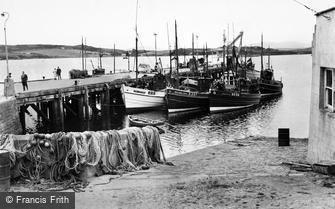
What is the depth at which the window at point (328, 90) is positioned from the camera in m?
11.8

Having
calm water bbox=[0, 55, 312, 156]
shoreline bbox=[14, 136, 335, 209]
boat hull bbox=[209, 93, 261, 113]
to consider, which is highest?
shoreline bbox=[14, 136, 335, 209]

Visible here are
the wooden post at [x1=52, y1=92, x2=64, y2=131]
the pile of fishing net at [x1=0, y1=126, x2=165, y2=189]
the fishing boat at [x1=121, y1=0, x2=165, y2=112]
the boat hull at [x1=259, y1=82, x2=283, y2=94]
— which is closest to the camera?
the pile of fishing net at [x1=0, y1=126, x2=165, y2=189]

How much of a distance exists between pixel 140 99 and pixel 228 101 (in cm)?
971

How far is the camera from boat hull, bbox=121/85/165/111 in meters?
46.5

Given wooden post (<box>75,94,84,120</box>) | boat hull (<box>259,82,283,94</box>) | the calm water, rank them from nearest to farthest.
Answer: the calm water, wooden post (<box>75,94,84,120</box>), boat hull (<box>259,82,283,94</box>)

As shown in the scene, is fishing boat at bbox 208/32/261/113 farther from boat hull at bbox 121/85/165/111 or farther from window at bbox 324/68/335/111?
window at bbox 324/68/335/111

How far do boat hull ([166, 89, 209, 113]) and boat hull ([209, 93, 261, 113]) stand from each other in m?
1.80

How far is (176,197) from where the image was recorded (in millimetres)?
9141

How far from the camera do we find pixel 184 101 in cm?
4672

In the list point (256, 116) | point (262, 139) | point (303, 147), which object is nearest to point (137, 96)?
point (256, 116)

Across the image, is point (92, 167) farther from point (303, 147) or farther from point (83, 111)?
point (83, 111)

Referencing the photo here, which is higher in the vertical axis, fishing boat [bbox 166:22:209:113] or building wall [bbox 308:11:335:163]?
building wall [bbox 308:11:335:163]

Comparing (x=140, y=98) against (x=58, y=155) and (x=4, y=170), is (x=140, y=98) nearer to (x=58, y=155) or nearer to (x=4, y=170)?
(x=58, y=155)

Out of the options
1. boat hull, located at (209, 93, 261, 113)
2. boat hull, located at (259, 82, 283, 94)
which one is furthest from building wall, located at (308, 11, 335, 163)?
boat hull, located at (259, 82, 283, 94)
